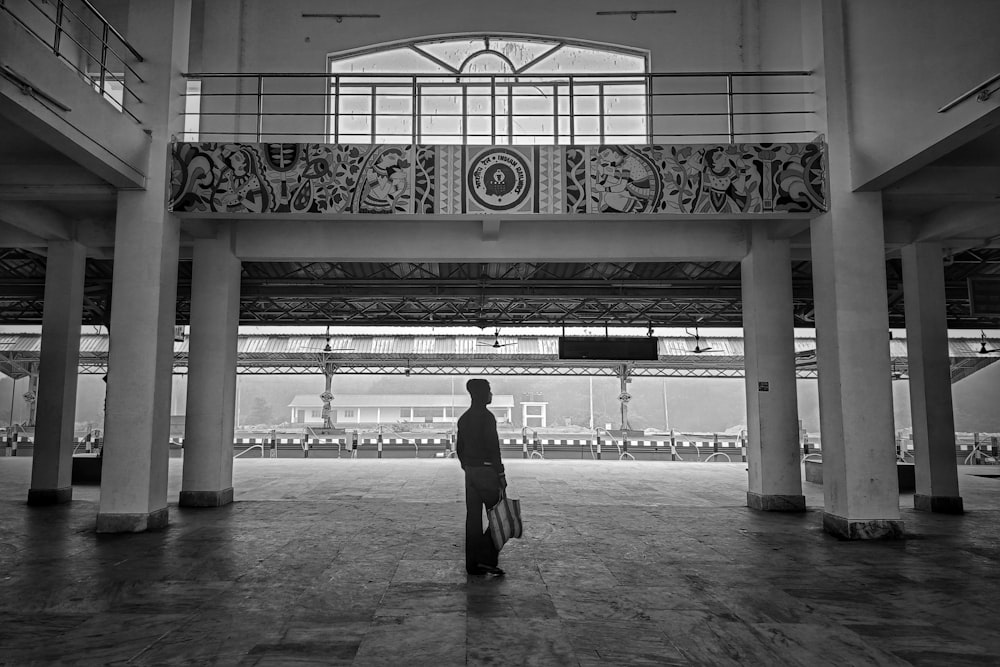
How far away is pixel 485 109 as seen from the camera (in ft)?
43.2

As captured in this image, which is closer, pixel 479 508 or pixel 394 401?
pixel 479 508

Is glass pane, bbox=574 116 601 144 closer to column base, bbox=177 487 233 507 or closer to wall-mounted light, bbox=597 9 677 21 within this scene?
wall-mounted light, bbox=597 9 677 21

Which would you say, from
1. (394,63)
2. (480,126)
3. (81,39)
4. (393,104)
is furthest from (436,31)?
(81,39)

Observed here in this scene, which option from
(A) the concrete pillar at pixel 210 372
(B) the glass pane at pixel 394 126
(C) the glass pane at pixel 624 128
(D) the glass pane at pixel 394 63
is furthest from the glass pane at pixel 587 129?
(A) the concrete pillar at pixel 210 372

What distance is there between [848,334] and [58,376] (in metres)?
13.8

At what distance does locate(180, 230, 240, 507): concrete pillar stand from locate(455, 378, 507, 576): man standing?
23.1 ft

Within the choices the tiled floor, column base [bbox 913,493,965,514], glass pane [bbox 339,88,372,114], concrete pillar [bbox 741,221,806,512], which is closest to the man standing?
the tiled floor

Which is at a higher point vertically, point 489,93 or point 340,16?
point 340,16

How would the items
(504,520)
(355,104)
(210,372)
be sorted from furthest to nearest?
(355,104) < (210,372) < (504,520)

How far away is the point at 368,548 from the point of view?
8.32 metres

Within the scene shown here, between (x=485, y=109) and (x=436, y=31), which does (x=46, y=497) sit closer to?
(x=485, y=109)

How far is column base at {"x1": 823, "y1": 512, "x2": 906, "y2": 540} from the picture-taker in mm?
8930

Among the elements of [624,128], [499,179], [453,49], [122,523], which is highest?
[453,49]

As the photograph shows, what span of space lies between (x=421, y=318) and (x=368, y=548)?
13783 millimetres
